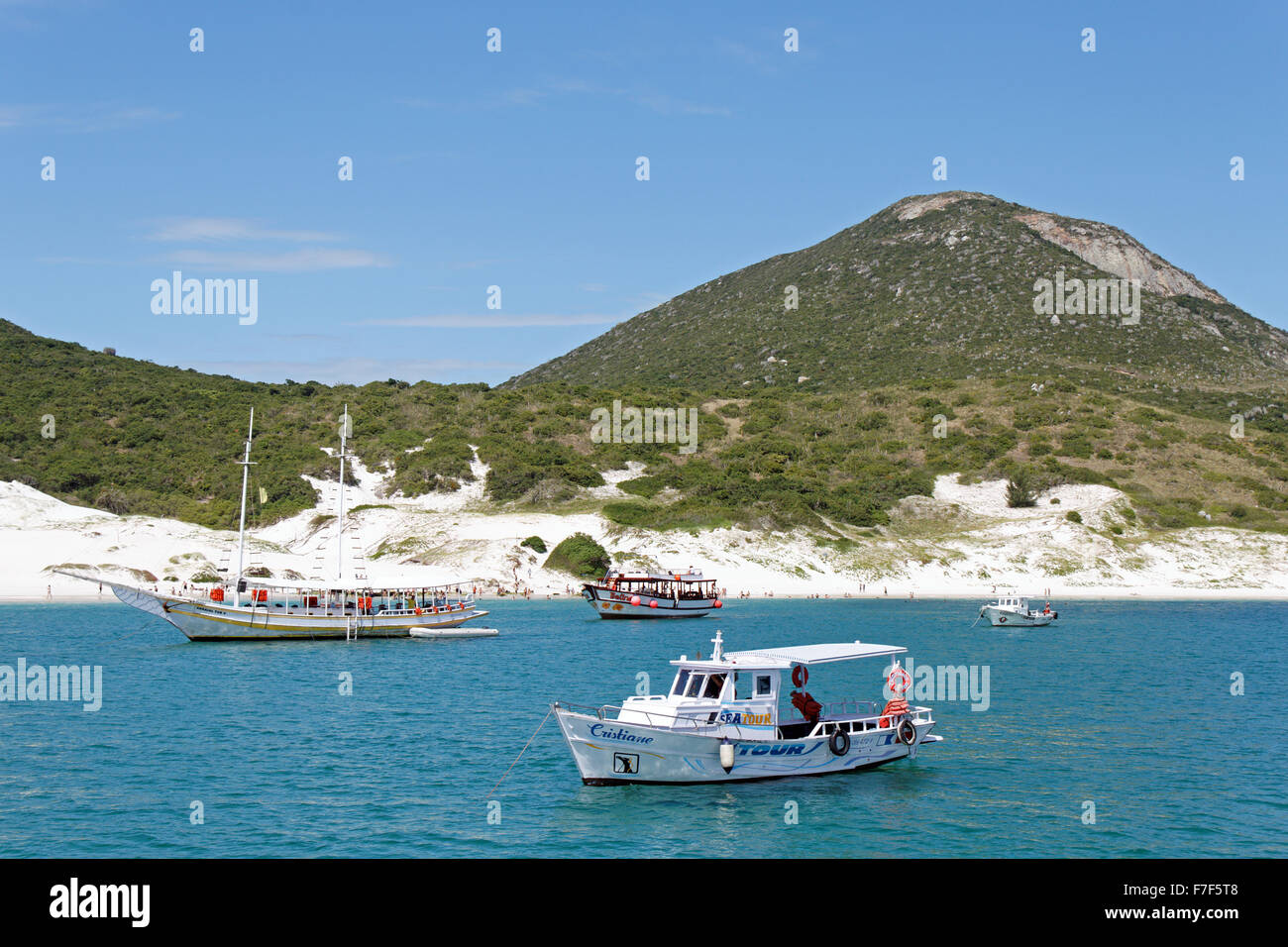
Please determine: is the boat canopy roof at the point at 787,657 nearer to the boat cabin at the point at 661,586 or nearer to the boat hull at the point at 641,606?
the boat cabin at the point at 661,586

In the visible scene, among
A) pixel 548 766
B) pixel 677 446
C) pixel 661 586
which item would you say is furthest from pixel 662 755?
pixel 677 446

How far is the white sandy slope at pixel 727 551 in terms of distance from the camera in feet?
319

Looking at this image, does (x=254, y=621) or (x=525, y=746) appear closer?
(x=525, y=746)

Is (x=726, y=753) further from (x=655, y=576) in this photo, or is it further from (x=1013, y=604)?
(x=655, y=576)

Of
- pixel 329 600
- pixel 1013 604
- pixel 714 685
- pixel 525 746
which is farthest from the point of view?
pixel 1013 604

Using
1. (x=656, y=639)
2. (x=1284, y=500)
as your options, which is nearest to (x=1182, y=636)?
(x=656, y=639)

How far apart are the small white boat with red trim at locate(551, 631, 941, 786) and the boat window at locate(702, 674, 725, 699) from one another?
3 cm

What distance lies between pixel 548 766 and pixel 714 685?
20.1 ft

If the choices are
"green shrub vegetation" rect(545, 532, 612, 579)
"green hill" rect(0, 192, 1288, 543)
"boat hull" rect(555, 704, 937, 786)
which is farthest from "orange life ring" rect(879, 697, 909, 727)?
"green hill" rect(0, 192, 1288, 543)

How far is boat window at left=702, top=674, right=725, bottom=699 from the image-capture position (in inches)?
1244

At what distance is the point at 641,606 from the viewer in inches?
3440

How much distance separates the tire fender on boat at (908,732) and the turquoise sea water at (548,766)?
3.16 ft

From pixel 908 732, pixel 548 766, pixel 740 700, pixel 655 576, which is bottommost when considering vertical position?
pixel 548 766
